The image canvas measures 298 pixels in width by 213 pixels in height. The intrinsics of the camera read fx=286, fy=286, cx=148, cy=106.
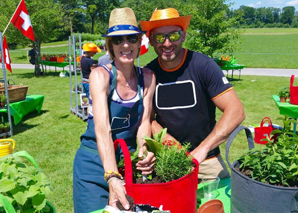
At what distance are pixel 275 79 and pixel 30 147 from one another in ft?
39.0

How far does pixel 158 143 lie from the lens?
1.45m

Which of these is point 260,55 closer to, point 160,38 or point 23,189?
point 160,38

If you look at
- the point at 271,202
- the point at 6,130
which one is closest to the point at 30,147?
the point at 6,130

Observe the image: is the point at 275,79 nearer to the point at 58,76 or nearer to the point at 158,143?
→ the point at 58,76

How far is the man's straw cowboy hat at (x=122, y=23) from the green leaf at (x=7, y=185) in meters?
1.04

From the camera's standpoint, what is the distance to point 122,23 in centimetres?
183

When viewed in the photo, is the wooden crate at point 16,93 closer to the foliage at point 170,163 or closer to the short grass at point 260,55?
the foliage at point 170,163

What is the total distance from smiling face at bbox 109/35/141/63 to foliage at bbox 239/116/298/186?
945 millimetres

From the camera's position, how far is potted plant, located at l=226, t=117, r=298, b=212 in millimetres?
1185

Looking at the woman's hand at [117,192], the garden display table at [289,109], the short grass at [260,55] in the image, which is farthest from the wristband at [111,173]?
the short grass at [260,55]

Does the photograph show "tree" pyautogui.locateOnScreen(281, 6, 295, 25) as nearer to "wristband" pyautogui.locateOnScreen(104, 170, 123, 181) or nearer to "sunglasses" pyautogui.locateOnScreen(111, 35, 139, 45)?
"sunglasses" pyautogui.locateOnScreen(111, 35, 139, 45)

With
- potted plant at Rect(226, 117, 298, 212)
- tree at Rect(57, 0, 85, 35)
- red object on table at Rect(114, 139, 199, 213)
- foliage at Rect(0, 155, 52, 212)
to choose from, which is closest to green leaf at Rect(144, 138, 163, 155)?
red object on table at Rect(114, 139, 199, 213)

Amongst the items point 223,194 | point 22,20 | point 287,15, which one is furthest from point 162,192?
point 287,15

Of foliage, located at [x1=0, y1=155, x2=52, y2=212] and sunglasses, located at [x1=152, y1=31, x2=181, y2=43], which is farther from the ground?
sunglasses, located at [x1=152, y1=31, x2=181, y2=43]
